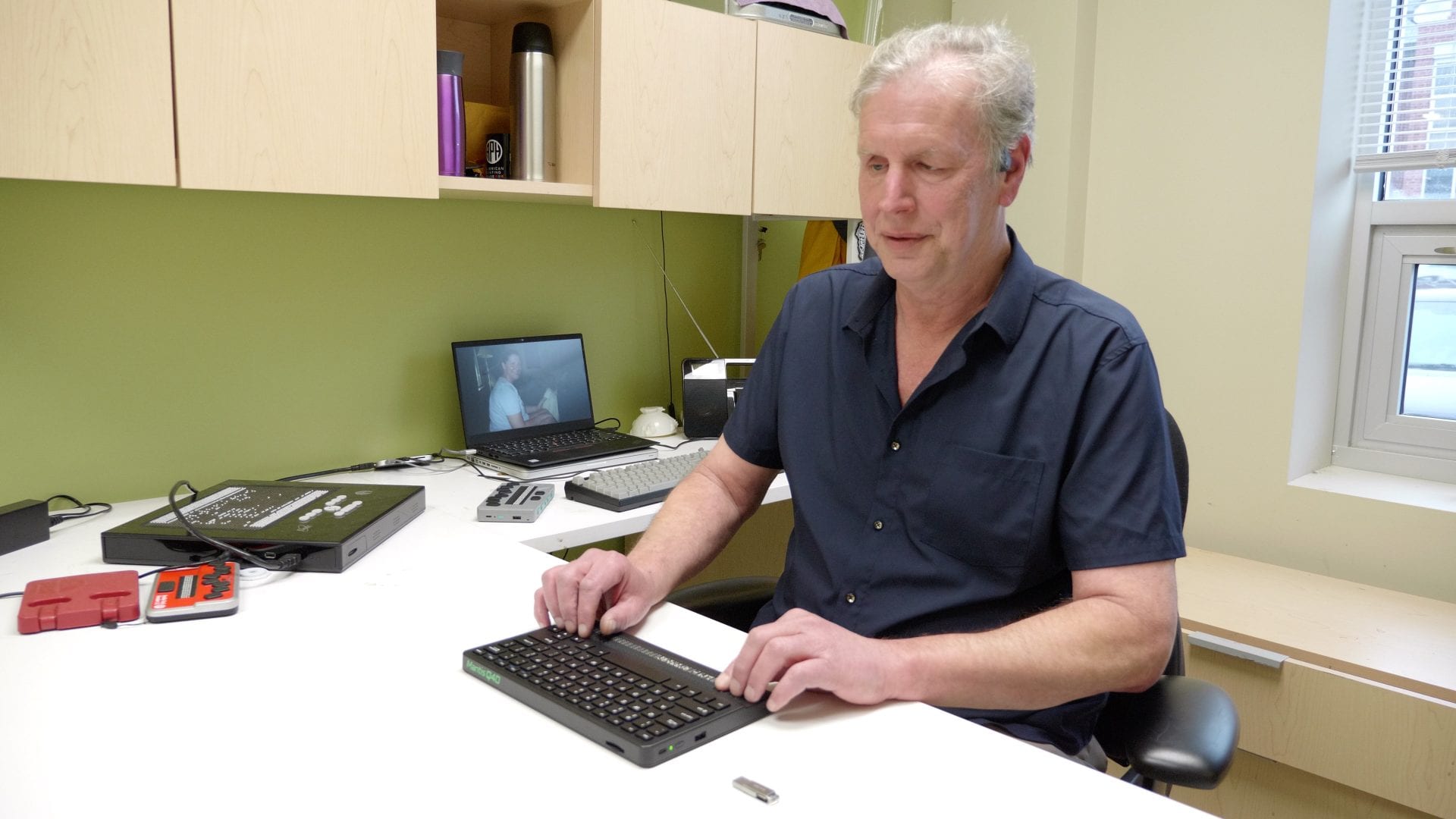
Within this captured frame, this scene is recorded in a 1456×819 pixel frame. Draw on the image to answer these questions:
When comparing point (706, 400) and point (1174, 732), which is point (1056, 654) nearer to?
point (1174, 732)

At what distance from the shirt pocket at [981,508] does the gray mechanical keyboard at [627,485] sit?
0.63 m

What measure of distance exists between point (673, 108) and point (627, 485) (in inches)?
32.0

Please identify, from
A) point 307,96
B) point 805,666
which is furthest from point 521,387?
point 805,666

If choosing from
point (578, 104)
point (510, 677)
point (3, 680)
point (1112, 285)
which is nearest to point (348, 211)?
point (578, 104)

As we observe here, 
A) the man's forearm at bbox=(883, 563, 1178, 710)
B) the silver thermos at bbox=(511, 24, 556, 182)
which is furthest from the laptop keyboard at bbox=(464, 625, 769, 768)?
the silver thermos at bbox=(511, 24, 556, 182)

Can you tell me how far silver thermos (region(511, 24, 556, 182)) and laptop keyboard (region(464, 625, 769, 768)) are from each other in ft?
3.88

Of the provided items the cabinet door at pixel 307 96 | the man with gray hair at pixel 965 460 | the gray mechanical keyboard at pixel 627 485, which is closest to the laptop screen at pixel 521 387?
the gray mechanical keyboard at pixel 627 485

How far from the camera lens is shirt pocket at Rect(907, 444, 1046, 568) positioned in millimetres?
1204

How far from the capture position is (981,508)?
4.01ft

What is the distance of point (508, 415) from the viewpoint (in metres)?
2.19

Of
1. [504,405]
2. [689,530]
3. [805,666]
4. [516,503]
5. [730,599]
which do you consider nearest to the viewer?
[805,666]

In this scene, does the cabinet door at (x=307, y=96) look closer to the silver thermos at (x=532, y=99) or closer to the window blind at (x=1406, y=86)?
the silver thermos at (x=532, y=99)

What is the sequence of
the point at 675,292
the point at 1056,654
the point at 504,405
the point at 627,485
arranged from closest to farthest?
1. the point at 1056,654
2. the point at 627,485
3. the point at 504,405
4. the point at 675,292

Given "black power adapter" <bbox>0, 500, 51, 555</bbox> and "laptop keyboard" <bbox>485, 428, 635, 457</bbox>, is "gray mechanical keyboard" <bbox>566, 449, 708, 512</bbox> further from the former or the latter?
"black power adapter" <bbox>0, 500, 51, 555</bbox>
